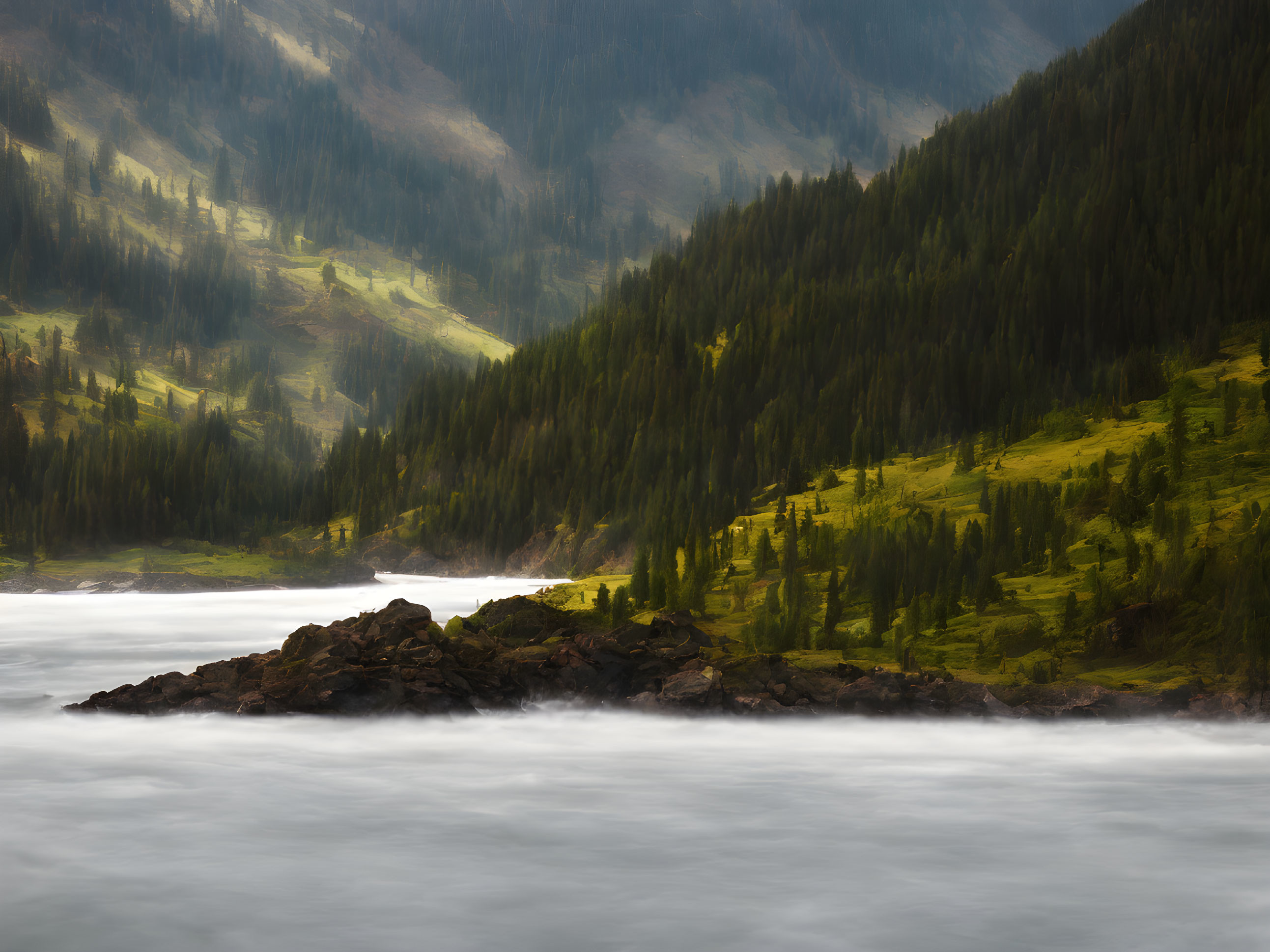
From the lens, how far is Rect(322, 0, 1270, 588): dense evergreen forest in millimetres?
113312

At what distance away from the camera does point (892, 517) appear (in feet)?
247

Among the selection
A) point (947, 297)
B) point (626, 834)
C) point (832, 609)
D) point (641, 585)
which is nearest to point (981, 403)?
point (947, 297)

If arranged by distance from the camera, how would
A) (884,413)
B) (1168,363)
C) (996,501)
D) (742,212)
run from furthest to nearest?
(742,212) < (884,413) < (1168,363) < (996,501)

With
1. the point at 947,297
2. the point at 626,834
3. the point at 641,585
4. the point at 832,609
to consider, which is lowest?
the point at 626,834

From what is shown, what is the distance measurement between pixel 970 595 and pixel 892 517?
53.6 feet

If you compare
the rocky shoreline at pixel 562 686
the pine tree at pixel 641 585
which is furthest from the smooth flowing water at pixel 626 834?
the pine tree at pixel 641 585

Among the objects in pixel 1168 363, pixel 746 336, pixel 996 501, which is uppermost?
pixel 746 336

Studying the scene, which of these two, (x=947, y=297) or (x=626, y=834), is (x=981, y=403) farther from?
(x=626, y=834)

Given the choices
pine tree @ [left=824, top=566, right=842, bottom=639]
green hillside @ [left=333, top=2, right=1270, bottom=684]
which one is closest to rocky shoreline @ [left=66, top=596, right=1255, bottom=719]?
green hillside @ [left=333, top=2, right=1270, bottom=684]

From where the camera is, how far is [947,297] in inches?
5389

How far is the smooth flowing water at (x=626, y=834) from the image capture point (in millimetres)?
22797

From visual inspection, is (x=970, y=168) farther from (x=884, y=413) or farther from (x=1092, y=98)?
(x=884, y=413)

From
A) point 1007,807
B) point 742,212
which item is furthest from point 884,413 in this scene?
point 1007,807

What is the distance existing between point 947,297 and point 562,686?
103548 millimetres
